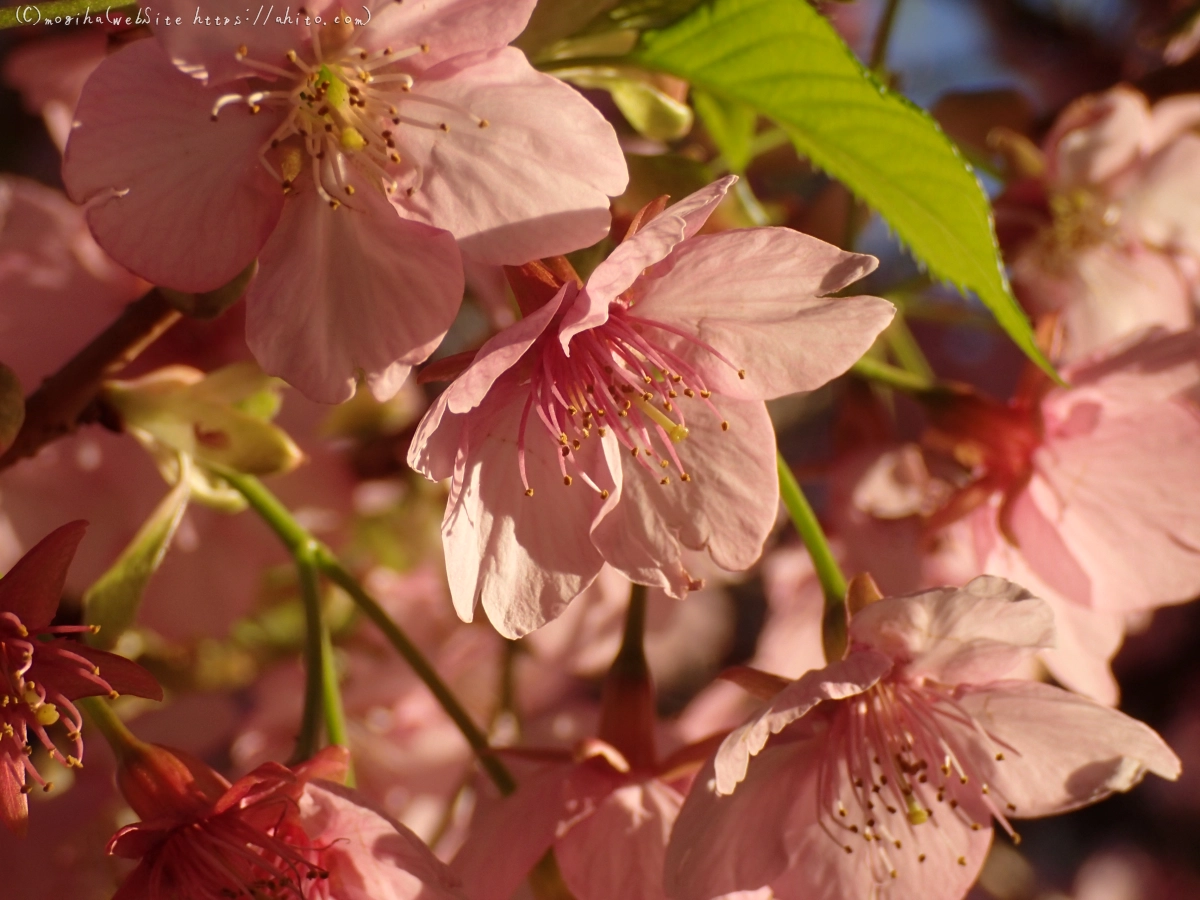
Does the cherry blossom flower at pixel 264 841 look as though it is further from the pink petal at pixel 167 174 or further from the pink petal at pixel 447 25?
the pink petal at pixel 447 25

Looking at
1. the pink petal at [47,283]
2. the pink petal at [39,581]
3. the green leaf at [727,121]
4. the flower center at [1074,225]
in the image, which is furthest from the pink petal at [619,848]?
the flower center at [1074,225]

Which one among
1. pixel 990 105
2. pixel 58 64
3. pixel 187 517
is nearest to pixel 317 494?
pixel 187 517

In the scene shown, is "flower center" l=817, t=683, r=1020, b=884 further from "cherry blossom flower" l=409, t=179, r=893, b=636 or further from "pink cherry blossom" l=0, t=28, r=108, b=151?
"pink cherry blossom" l=0, t=28, r=108, b=151

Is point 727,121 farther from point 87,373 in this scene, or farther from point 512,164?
point 87,373

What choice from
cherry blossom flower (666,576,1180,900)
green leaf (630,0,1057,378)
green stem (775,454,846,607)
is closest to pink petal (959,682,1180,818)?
cherry blossom flower (666,576,1180,900)

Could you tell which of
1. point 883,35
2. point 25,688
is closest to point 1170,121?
point 883,35

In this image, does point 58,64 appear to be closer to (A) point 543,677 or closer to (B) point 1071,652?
(A) point 543,677
